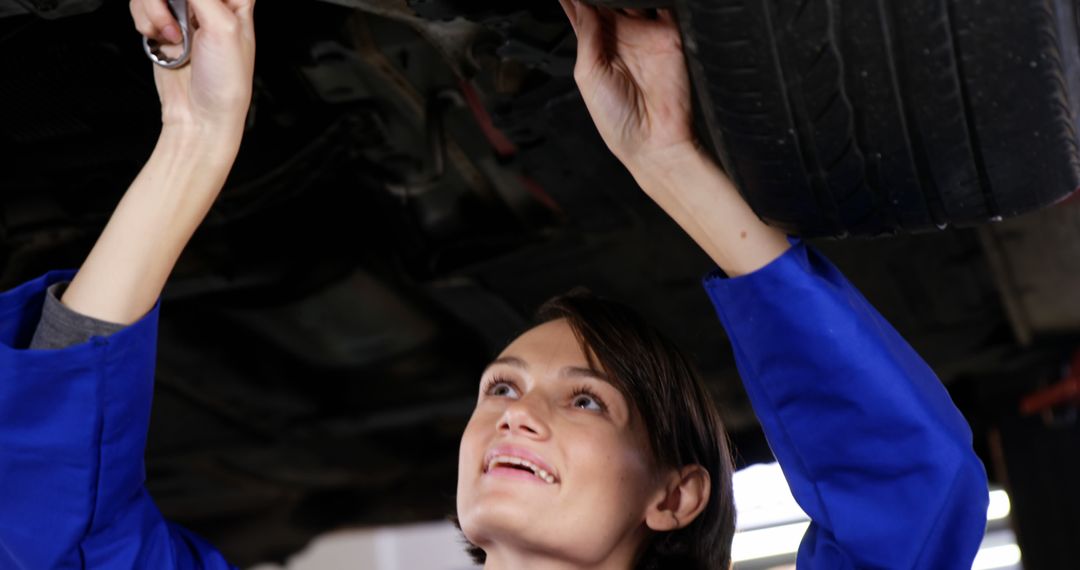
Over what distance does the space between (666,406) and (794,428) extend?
0.96ft

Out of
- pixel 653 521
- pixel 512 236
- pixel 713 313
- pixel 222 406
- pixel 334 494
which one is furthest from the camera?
pixel 334 494

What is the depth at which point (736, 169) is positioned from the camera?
1.00m

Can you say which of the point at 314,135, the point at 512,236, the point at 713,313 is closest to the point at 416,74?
the point at 314,135

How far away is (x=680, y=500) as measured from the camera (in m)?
1.40

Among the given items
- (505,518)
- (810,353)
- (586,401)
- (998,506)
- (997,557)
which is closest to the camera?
(810,353)

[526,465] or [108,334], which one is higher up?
[108,334]

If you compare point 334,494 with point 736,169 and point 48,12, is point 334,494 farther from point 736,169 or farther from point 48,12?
point 736,169

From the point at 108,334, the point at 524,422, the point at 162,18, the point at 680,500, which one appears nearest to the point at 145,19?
the point at 162,18

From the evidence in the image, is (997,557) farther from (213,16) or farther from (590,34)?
(213,16)

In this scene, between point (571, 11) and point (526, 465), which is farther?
point (526, 465)

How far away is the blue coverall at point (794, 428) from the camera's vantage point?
1.07 meters

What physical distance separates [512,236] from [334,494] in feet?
3.61

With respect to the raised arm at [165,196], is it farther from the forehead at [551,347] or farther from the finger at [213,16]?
the forehead at [551,347]

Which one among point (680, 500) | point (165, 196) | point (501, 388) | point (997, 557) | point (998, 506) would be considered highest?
point (165, 196)
